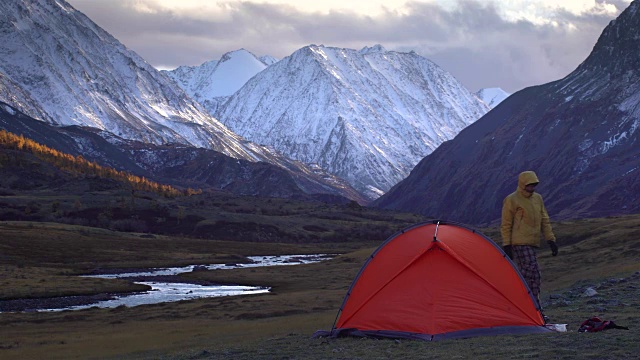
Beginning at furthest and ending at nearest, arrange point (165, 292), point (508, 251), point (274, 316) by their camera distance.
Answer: point (165, 292) → point (274, 316) → point (508, 251)

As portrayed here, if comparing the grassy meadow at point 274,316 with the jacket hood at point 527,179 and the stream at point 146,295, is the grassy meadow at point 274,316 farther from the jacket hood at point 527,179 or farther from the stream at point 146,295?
the jacket hood at point 527,179

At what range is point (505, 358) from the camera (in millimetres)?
19938

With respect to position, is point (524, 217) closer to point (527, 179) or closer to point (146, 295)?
point (527, 179)

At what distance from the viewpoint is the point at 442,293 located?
25.6m

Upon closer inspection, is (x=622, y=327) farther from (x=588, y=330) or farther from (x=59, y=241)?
(x=59, y=241)

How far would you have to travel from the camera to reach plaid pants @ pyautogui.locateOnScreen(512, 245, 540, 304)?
25984 millimetres

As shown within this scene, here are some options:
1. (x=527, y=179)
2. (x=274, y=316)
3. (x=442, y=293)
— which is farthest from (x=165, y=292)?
(x=527, y=179)

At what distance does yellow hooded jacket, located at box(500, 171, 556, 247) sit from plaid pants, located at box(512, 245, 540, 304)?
0.28m

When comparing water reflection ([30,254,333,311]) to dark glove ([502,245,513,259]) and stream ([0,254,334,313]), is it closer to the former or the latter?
stream ([0,254,334,313])

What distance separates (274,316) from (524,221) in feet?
85.1

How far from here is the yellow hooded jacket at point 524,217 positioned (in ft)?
83.7

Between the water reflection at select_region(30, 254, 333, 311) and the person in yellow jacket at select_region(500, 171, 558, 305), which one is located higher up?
the person in yellow jacket at select_region(500, 171, 558, 305)

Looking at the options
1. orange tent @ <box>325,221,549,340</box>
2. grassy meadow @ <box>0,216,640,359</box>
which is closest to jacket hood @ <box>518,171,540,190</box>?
orange tent @ <box>325,221,549,340</box>

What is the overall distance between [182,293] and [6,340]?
3758cm
